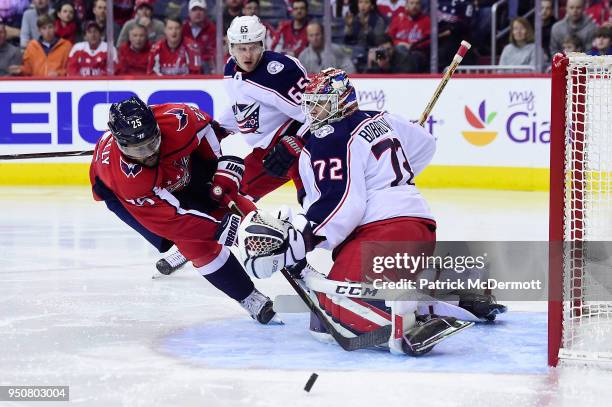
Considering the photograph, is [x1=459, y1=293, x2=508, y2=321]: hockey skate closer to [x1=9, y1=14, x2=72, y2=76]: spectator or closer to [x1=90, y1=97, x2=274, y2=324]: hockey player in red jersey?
[x1=90, y1=97, x2=274, y2=324]: hockey player in red jersey

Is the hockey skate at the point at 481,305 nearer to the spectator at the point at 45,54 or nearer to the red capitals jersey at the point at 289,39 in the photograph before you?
the red capitals jersey at the point at 289,39

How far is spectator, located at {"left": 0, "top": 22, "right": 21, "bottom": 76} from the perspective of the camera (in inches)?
304

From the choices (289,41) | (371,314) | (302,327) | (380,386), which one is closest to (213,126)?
(302,327)

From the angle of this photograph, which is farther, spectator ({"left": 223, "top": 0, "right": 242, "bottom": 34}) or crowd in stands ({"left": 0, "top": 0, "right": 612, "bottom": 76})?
spectator ({"left": 223, "top": 0, "right": 242, "bottom": 34})

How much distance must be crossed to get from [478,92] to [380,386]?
4615 mm

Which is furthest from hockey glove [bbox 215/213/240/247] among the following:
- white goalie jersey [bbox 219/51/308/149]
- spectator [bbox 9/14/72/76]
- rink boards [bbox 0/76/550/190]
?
spectator [bbox 9/14/72/76]

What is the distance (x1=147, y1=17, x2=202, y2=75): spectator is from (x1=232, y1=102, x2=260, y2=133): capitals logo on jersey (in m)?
3.20

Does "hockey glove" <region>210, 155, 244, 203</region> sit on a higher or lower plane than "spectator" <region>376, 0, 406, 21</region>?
lower

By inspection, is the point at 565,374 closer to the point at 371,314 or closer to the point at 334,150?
the point at 371,314

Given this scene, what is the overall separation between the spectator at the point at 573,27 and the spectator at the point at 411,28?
Answer: 2.68 ft

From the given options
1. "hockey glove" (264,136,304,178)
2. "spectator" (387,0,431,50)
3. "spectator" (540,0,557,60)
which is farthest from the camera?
"spectator" (387,0,431,50)

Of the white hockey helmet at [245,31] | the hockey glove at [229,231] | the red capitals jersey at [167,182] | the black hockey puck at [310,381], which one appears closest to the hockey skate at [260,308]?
the red capitals jersey at [167,182]

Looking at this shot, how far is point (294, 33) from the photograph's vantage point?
24.7 feet

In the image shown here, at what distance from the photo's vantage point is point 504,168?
7324mm
